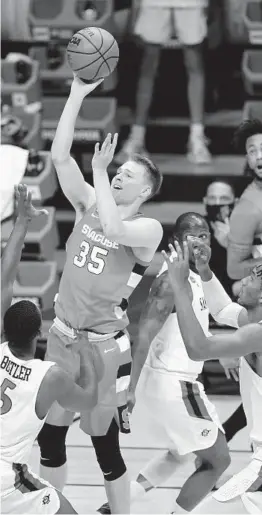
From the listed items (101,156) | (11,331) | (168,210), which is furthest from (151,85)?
(11,331)

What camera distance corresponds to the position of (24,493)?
534 cm

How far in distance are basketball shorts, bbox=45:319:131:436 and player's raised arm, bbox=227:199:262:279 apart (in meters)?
1.38

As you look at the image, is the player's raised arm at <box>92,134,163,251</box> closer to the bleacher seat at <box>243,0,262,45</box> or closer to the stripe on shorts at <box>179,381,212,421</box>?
the stripe on shorts at <box>179,381,212,421</box>

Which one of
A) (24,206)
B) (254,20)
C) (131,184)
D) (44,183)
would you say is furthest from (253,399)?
(254,20)

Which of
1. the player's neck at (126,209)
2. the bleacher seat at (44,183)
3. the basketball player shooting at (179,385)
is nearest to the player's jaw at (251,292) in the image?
the basketball player shooting at (179,385)

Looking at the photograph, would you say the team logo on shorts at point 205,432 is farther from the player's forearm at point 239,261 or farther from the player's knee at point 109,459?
the player's forearm at point 239,261

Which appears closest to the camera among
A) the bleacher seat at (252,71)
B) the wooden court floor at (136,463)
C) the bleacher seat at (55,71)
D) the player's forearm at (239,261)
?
the wooden court floor at (136,463)

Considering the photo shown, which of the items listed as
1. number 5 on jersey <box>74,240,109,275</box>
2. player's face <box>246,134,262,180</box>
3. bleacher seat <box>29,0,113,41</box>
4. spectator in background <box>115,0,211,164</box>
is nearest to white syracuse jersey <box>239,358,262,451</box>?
number 5 on jersey <box>74,240,109,275</box>

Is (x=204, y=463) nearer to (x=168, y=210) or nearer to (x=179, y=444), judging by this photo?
(x=179, y=444)

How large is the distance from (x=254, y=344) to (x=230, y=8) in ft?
16.8

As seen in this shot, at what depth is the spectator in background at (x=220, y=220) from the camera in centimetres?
809

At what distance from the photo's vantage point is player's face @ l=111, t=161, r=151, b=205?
5.98 m

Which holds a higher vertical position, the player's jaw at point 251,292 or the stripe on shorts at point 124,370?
the player's jaw at point 251,292

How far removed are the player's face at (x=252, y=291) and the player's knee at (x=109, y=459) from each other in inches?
39.0
